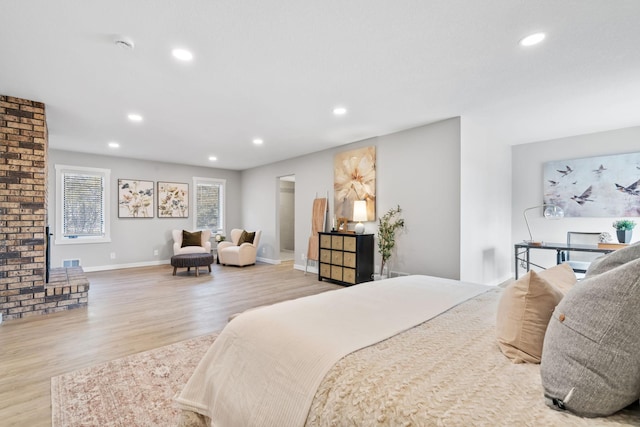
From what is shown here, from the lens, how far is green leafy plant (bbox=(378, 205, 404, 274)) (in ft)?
15.4

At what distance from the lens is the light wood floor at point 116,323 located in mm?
2073

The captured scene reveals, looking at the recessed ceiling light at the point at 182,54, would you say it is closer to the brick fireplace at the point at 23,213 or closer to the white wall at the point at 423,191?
the brick fireplace at the point at 23,213

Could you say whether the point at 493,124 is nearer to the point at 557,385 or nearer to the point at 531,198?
the point at 531,198

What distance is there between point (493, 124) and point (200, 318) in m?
4.75

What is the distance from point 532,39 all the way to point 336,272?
3.96 metres

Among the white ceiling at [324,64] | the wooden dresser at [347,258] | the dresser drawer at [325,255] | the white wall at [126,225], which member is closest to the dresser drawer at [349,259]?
the wooden dresser at [347,258]

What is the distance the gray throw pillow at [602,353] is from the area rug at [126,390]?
6.18ft

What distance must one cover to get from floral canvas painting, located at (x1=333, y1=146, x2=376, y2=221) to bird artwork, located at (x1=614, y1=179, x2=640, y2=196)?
3592 mm

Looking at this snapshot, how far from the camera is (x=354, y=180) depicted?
212 inches

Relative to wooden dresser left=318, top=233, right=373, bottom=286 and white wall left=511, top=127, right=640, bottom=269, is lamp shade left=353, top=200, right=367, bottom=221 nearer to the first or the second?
wooden dresser left=318, top=233, right=373, bottom=286

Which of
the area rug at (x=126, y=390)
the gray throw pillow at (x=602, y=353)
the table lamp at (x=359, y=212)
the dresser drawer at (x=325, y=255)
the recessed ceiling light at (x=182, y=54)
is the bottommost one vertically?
the area rug at (x=126, y=390)

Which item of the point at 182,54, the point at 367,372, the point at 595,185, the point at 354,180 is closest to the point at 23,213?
the point at 182,54

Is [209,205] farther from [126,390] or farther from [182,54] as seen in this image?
[126,390]

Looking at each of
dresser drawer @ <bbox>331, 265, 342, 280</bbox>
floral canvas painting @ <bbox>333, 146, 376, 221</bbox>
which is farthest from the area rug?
floral canvas painting @ <bbox>333, 146, 376, 221</bbox>
